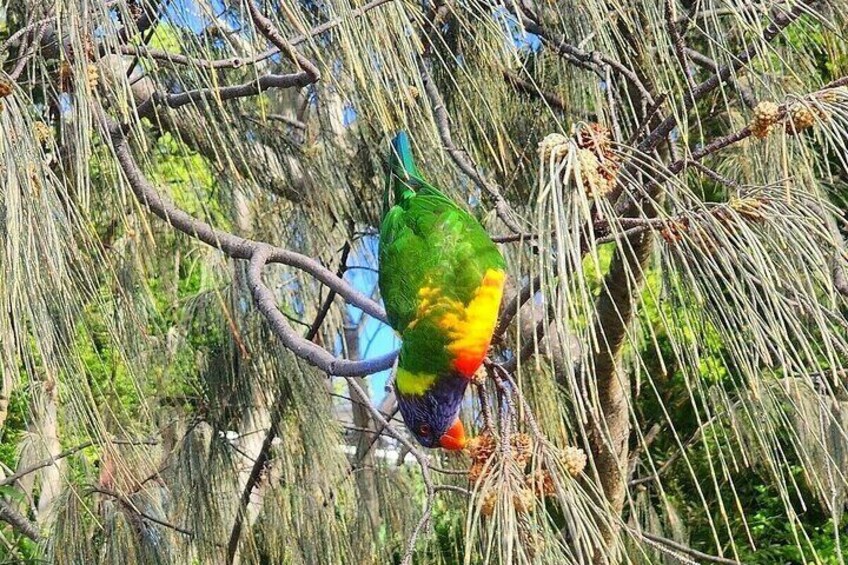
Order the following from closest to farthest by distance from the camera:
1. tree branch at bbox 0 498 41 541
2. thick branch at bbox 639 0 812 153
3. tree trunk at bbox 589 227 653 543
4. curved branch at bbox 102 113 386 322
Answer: thick branch at bbox 639 0 812 153, curved branch at bbox 102 113 386 322, tree trunk at bbox 589 227 653 543, tree branch at bbox 0 498 41 541

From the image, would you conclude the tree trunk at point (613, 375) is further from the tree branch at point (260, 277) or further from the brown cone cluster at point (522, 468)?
the brown cone cluster at point (522, 468)

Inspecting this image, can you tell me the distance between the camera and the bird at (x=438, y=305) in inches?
26.9

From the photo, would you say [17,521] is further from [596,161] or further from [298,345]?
[596,161]

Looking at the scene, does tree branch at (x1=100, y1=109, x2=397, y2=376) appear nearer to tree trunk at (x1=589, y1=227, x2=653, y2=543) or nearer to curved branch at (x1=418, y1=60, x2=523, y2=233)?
curved branch at (x1=418, y1=60, x2=523, y2=233)

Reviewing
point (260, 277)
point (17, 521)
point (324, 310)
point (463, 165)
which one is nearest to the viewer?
point (260, 277)

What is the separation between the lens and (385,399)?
2.20m

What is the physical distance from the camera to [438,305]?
28.0 inches

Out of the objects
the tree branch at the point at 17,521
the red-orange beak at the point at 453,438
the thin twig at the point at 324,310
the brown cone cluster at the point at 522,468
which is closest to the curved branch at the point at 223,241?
the red-orange beak at the point at 453,438

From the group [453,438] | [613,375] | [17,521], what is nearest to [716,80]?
[453,438]

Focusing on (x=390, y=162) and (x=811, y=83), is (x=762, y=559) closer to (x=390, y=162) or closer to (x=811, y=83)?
(x=811, y=83)

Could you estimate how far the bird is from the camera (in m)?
0.68

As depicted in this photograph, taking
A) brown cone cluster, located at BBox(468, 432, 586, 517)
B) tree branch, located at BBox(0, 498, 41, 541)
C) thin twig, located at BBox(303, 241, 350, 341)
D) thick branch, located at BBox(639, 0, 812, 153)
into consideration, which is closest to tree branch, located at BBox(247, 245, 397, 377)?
brown cone cluster, located at BBox(468, 432, 586, 517)

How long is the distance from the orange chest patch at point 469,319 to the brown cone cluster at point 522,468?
0.13 metres

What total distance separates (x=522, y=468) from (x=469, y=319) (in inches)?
7.7
